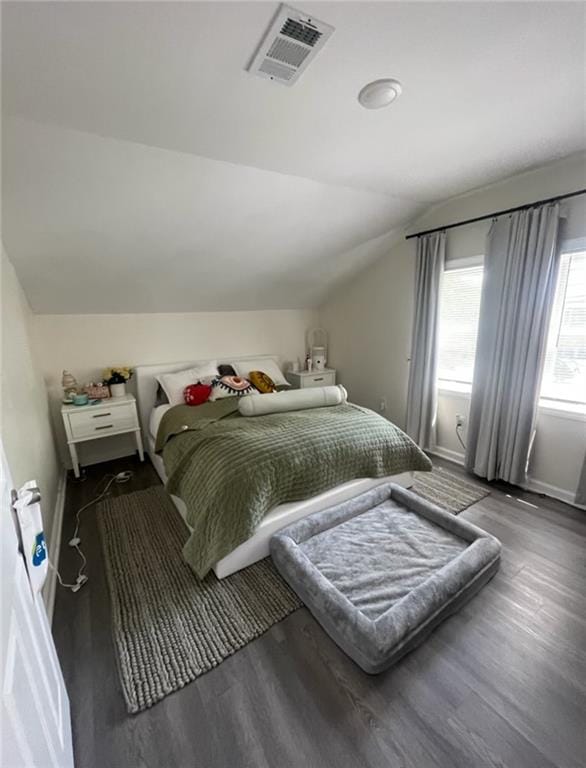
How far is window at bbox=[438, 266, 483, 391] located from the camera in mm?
2740

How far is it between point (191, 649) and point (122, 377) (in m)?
2.27

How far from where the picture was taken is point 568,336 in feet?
7.34

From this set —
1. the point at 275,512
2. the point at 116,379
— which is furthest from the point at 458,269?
the point at 116,379

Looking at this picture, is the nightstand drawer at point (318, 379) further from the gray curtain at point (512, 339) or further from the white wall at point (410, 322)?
the gray curtain at point (512, 339)

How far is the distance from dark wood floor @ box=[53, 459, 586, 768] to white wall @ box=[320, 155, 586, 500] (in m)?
1.10

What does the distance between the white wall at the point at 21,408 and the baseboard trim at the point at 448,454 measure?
314 centimetres

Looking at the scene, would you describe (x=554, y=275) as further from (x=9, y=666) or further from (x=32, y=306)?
(x=32, y=306)

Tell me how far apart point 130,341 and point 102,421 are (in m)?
0.84

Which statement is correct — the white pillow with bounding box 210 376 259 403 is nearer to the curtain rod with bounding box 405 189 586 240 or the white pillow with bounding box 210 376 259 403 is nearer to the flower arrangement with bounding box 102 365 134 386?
the flower arrangement with bounding box 102 365 134 386

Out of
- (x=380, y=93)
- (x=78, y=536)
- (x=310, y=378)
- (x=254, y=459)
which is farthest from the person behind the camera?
(x=310, y=378)

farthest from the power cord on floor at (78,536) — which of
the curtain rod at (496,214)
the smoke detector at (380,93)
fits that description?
the curtain rod at (496,214)

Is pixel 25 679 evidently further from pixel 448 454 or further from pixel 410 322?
pixel 410 322

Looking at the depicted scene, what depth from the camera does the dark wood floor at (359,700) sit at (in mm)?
1016

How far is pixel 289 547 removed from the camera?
5.37 feet
